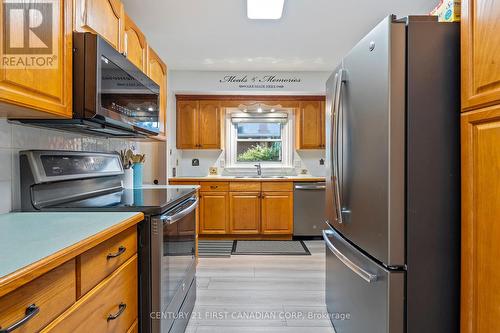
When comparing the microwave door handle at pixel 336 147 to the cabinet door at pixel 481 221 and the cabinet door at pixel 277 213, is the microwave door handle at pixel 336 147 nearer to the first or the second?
the cabinet door at pixel 481 221

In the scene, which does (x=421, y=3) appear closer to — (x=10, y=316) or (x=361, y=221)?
(x=361, y=221)

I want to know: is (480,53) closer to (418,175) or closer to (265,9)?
(418,175)

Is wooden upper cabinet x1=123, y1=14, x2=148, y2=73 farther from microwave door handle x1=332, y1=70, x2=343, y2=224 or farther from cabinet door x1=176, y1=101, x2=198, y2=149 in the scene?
cabinet door x1=176, y1=101, x2=198, y2=149

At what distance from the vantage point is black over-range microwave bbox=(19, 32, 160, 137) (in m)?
1.34

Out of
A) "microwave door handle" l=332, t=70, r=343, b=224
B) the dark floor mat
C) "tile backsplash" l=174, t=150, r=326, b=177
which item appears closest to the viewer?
"microwave door handle" l=332, t=70, r=343, b=224

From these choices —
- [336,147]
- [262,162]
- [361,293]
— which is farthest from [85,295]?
[262,162]

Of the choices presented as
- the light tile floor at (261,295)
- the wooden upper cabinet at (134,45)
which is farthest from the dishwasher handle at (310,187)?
the wooden upper cabinet at (134,45)

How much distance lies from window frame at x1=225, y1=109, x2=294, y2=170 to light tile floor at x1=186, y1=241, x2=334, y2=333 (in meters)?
1.70

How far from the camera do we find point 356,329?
4.87 ft

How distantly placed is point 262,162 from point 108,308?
3.76 meters

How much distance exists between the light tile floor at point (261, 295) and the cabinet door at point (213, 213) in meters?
0.75

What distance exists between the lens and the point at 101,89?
4.59ft

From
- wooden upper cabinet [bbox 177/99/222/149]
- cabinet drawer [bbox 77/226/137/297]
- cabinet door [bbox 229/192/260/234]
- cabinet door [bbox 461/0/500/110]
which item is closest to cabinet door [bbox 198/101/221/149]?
wooden upper cabinet [bbox 177/99/222/149]

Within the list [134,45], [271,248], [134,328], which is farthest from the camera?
[271,248]
